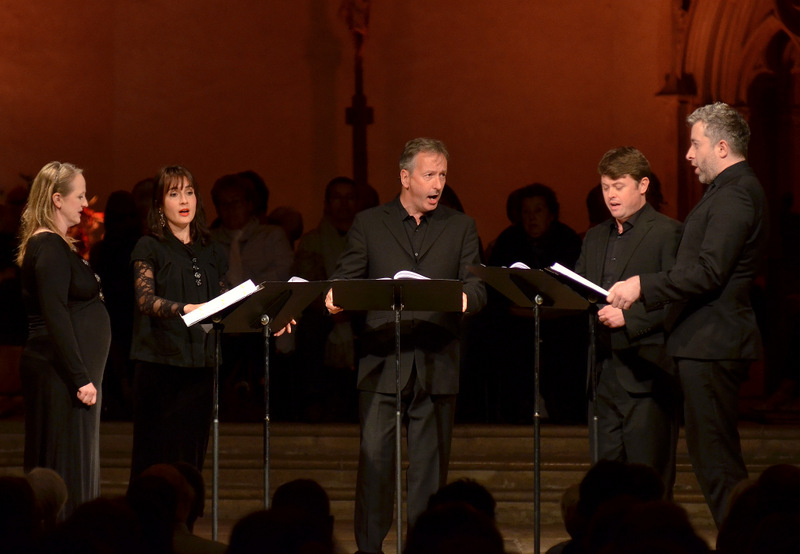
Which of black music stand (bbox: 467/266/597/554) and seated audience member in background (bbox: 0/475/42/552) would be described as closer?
seated audience member in background (bbox: 0/475/42/552)

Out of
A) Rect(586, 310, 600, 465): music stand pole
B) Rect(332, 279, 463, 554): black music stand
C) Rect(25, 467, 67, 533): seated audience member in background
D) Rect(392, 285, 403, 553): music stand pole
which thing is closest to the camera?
Rect(25, 467, 67, 533): seated audience member in background

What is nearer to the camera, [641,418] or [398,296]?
[398,296]

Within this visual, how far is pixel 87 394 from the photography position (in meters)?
5.79

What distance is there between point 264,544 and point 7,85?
9.24 meters

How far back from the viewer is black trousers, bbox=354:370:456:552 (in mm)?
5969

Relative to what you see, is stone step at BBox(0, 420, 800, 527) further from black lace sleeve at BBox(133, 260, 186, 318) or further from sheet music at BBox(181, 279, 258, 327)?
sheet music at BBox(181, 279, 258, 327)

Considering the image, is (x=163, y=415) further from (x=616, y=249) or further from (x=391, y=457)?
(x=616, y=249)

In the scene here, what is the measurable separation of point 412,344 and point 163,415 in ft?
3.90

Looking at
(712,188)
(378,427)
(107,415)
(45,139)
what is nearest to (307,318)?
(107,415)

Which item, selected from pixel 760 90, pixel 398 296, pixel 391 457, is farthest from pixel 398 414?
pixel 760 90

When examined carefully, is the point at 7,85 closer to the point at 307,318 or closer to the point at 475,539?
the point at 307,318

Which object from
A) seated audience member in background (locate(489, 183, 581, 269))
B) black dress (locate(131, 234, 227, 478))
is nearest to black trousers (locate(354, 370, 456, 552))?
black dress (locate(131, 234, 227, 478))

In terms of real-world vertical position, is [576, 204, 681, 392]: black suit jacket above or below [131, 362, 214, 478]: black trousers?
above

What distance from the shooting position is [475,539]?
10.4ft
